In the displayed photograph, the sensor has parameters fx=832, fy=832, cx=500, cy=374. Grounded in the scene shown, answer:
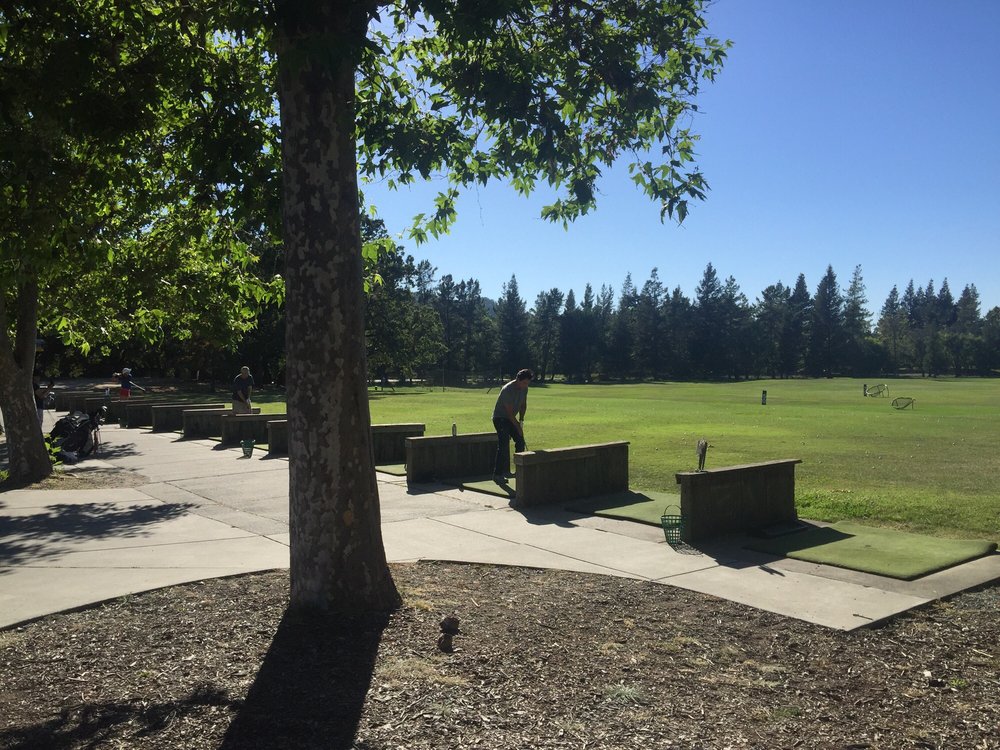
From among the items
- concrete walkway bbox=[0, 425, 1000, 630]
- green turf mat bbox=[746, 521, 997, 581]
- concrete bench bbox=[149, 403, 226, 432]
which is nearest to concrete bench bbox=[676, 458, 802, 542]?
concrete walkway bbox=[0, 425, 1000, 630]

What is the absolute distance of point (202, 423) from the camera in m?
22.2

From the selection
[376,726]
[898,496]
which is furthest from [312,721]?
[898,496]

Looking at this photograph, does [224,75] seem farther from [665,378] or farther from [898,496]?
[665,378]

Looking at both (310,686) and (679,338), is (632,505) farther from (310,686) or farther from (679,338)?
(679,338)

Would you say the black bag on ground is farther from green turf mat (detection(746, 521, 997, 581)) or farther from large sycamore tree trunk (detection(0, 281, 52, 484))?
green turf mat (detection(746, 521, 997, 581))

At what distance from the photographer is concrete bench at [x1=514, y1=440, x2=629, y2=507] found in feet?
35.6

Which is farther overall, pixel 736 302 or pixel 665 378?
pixel 736 302

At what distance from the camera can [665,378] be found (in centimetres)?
11244

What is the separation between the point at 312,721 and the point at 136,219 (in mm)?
8928

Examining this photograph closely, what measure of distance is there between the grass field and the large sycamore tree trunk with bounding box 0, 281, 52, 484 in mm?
9667

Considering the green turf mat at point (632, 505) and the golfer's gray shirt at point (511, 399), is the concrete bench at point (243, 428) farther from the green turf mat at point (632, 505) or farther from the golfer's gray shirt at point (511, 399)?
the green turf mat at point (632, 505)

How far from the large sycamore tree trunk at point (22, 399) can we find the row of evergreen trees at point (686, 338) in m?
73.6

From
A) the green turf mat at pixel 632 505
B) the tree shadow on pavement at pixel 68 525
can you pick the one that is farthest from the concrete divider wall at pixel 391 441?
the green turf mat at pixel 632 505

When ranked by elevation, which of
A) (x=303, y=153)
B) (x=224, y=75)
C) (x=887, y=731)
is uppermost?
(x=224, y=75)
